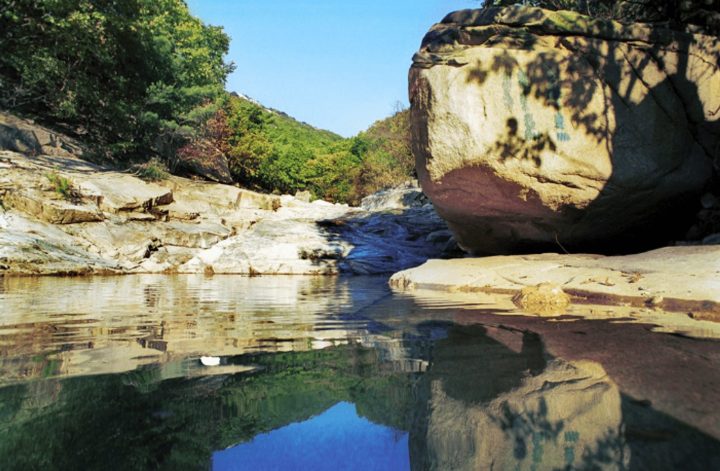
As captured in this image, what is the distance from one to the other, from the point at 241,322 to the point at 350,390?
5.75 ft

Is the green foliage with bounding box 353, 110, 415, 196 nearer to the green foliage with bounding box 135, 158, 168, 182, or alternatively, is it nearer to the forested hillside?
the forested hillside

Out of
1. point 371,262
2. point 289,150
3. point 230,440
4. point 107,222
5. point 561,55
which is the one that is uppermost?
point 289,150

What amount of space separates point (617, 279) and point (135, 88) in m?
20.8

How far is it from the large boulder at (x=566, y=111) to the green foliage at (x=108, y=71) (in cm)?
1187

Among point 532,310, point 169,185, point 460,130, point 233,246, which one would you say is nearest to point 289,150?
point 169,185

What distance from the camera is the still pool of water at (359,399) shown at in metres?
1.07

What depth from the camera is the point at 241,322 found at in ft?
10.3

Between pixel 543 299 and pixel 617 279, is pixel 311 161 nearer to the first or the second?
pixel 617 279

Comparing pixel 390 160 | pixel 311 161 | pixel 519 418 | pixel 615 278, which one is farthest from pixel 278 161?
pixel 519 418

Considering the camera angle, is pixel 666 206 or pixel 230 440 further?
pixel 666 206

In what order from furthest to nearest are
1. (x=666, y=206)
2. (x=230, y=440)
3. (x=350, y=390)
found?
(x=666, y=206), (x=350, y=390), (x=230, y=440)

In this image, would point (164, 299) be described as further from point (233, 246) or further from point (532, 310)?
point (233, 246)

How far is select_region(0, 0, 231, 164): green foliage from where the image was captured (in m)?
13.8

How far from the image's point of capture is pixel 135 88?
19.8 meters
